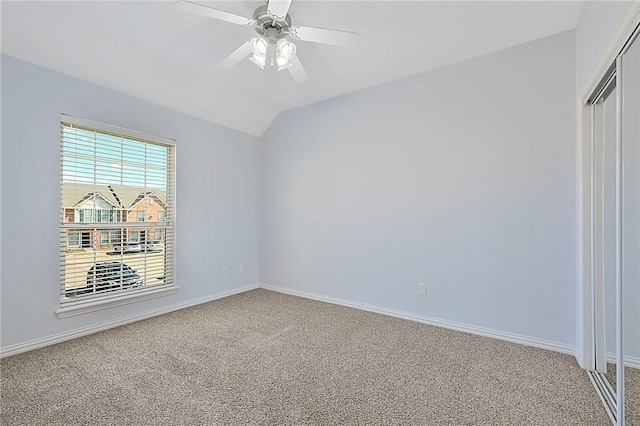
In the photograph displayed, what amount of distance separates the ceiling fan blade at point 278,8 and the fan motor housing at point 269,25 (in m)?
0.08

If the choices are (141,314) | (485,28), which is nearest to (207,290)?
(141,314)

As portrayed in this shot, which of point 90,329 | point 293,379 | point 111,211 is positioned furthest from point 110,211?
point 293,379

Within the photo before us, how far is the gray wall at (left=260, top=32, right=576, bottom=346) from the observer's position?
8.11 feet

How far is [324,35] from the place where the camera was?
1982 millimetres

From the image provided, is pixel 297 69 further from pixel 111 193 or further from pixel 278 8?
pixel 111 193

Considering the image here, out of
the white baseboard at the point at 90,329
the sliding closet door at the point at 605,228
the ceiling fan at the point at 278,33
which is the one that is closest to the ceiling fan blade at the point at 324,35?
the ceiling fan at the point at 278,33

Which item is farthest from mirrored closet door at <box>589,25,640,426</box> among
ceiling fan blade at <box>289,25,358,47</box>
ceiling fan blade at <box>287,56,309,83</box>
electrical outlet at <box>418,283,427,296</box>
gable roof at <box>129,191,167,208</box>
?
gable roof at <box>129,191,167,208</box>

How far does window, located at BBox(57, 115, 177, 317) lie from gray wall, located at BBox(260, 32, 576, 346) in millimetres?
1652

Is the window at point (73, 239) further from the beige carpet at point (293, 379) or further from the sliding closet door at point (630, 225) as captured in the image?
the sliding closet door at point (630, 225)

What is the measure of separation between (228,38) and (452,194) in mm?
2531

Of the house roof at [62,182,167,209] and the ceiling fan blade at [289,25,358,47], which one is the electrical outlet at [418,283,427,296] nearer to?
the ceiling fan blade at [289,25,358,47]

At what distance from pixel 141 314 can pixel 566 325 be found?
4.04 meters

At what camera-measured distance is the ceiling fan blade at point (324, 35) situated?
1.93 metres

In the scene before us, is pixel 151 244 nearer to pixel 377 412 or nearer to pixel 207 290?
pixel 207 290
